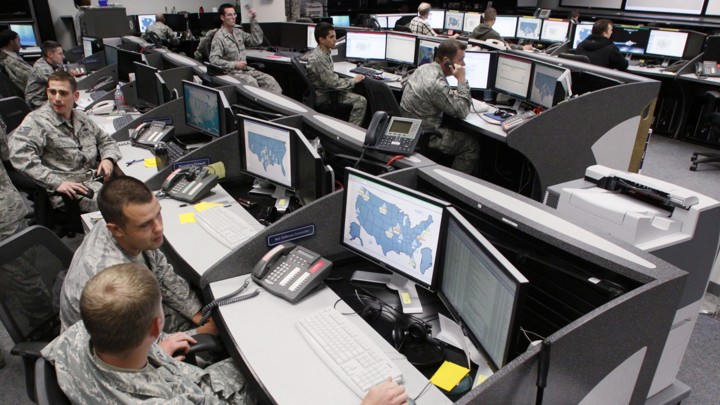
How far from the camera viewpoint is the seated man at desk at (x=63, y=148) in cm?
271

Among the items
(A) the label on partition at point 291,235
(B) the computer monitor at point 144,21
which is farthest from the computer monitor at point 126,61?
(B) the computer monitor at point 144,21

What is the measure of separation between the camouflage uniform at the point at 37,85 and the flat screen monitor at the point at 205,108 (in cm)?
215

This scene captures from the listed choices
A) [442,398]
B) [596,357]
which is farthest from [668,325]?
[442,398]

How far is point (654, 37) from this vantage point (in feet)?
19.2

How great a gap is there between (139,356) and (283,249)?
25.9 inches

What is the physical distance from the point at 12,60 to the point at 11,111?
1.64 metres

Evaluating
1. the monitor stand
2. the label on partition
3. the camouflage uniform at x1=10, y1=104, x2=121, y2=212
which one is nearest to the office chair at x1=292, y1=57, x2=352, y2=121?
the camouflage uniform at x1=10, y1=104, x2=121, y2=212

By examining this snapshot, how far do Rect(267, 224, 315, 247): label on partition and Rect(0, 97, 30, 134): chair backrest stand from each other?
2946mm

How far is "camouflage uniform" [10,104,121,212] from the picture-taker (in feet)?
8.87

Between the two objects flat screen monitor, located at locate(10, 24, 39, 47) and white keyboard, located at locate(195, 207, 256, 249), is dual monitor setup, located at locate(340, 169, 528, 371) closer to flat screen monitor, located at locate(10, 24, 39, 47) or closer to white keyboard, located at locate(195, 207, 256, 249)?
white keyboard, located at locate(195, 207, 256, 249)

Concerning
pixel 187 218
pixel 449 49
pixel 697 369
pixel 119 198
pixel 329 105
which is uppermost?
pixel 449 49

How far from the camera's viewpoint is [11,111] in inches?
144

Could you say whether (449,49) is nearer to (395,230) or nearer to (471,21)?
(395,230)

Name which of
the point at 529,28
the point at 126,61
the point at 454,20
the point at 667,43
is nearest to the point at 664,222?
the point at 126,61
